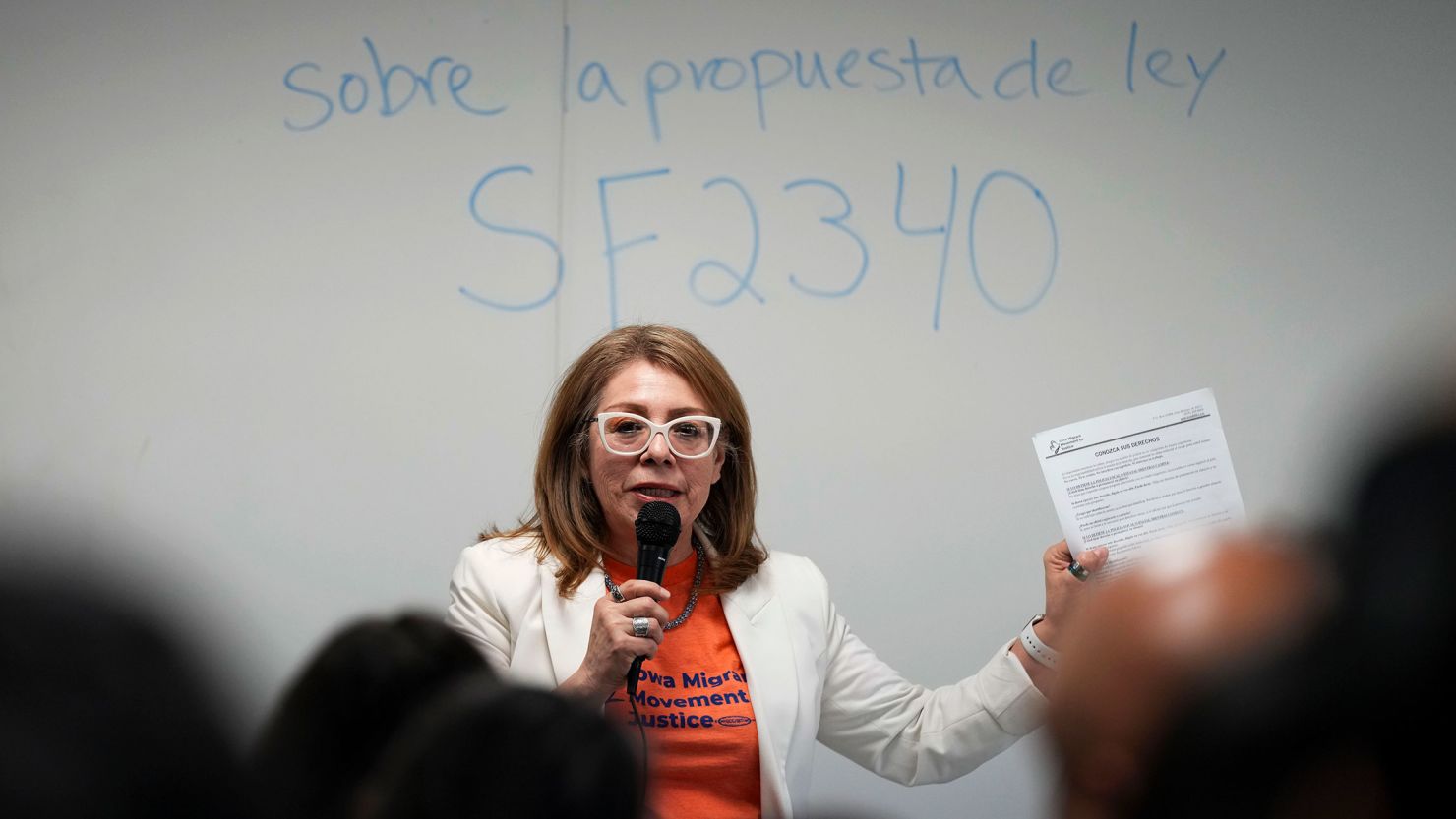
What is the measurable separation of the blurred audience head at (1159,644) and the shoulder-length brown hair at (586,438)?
143 centimetres

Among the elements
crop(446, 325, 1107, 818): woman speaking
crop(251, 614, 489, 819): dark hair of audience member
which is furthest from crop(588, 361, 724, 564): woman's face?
crop(251, 614, 489, 819): dark hair of audience member

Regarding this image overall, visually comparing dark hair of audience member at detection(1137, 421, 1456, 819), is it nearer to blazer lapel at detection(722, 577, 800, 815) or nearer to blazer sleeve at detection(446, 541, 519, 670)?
blazer lapel at detection(722, 577, 800, 815)

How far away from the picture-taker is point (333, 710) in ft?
2.31

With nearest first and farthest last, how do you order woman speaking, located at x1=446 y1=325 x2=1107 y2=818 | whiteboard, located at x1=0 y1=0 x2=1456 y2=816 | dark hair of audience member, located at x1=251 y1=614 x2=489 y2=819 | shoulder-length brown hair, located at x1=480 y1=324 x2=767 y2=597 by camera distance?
dark hair of audience member, located at x1=251 y1=614 x2=489 y2=819
woman speaking, located at x1=446 y1=325 x2=1107 y2=818
shoulder-length brown hair, located at x1=480 y1=324 x2=767 y2=597
whiteboard, located at x1=0 y1=0 x2=1456 y2=816

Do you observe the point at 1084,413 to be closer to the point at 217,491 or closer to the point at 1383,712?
the point at 217,491

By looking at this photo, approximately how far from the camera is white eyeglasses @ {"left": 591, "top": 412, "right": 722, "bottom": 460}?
200cm

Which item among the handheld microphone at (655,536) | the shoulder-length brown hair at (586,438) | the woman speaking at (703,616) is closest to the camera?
the handheld microphone at (655,536)

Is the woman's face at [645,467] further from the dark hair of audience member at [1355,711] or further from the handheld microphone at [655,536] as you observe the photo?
the dark hair of audience member at [1355,711]

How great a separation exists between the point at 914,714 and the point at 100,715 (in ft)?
5.53

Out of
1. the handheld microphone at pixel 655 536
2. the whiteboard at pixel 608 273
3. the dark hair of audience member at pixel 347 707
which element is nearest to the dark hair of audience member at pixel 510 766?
the dark hair of audience member at pixel 347 707

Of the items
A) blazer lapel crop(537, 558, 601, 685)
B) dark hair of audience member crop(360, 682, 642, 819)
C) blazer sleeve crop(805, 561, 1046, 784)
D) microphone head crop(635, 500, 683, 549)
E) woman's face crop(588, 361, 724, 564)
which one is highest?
woman's face crop(588, 361, 724, 564)

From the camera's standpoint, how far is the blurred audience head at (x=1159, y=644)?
59 centimetres

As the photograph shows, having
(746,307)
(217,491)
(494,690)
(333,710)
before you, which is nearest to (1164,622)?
(494,690)

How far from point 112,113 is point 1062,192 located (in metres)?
1.87
